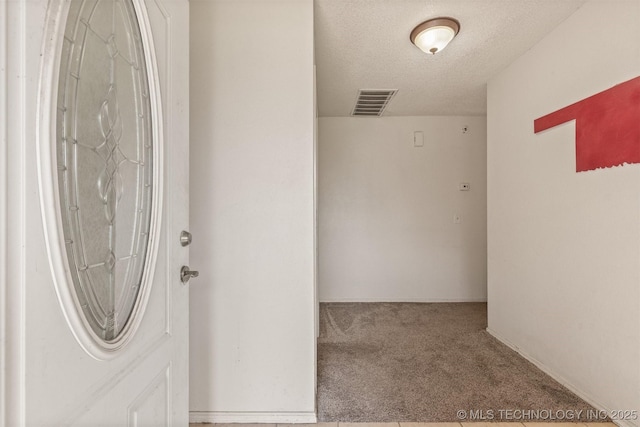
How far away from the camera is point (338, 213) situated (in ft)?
13.0

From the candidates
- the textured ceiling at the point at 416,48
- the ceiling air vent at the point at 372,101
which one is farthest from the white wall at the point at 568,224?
the ceiling air vent at the point at 372,101

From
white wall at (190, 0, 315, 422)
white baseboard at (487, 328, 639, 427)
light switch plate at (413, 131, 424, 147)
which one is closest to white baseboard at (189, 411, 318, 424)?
white wall at (190, 0, 315, 422)

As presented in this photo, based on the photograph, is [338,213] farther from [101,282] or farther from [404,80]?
[101,282]

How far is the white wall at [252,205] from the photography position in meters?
1.68

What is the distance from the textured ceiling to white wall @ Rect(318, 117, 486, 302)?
58 cm

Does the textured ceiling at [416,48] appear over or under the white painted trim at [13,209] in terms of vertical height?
over

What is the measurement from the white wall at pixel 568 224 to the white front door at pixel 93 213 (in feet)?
7.36

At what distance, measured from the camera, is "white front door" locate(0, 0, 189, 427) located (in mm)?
487

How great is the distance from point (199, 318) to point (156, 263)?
2.93 feet

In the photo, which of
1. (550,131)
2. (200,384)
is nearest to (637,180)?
(550,131)

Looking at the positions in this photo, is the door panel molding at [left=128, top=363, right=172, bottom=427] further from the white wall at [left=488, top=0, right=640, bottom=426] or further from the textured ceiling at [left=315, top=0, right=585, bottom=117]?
the white wall at [left=488, top=0, right=640, bottom=426]

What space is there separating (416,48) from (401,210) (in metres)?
2.08

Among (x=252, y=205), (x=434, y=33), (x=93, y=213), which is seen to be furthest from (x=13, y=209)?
(x=434, y=33)

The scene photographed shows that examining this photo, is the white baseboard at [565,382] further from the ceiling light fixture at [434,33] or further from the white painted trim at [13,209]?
the white painted trim at [13,209]
